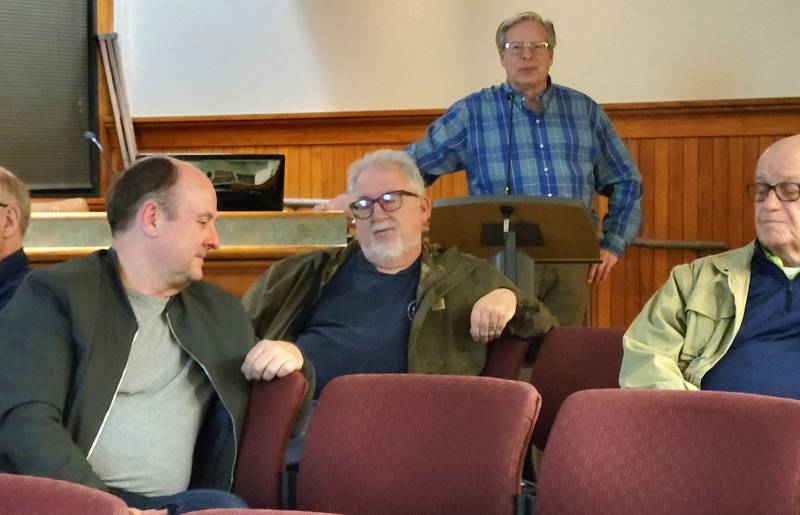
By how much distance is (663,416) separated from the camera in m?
1.80

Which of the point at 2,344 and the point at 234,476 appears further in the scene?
the point at 234,476

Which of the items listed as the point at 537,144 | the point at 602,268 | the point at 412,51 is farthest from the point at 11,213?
the point at 412,51

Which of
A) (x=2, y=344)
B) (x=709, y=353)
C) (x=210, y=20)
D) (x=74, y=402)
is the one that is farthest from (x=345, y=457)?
(x=210, y=20)

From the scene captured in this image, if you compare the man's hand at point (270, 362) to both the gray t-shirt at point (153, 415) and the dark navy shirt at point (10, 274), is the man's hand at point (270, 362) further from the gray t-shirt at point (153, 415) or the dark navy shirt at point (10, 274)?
the dark navy shirt at point (10, 274)

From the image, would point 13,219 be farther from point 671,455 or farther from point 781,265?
point 781,265

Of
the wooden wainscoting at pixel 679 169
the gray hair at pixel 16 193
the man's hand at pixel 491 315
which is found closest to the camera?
the gray hair at pixel 16 193

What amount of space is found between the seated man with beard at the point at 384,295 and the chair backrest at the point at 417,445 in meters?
0.80

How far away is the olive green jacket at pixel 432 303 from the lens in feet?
9.27

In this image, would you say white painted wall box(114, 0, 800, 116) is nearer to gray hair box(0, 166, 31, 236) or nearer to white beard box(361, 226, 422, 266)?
white beard box(361, 226, 422, 266)

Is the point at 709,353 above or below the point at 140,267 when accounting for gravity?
below

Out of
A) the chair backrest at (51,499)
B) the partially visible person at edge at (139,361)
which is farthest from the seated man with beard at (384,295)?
the chair backrest at (51,499)

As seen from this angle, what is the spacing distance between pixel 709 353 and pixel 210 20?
4266 mm

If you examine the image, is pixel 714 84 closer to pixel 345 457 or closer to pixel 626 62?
pixel 626 62

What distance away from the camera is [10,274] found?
2482mm
